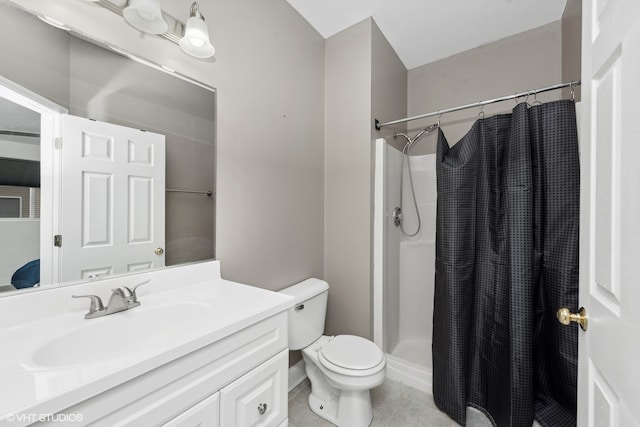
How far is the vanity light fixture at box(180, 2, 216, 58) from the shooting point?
1.10 metres

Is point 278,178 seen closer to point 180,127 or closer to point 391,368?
point 180,127

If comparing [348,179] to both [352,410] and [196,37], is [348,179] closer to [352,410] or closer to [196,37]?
[196,37]

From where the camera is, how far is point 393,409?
1.56 meters

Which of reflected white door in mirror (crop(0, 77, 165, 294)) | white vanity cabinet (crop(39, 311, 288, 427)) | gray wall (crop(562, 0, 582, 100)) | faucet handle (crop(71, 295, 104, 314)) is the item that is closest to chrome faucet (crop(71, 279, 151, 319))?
faucet handle (crop(71, 295, 104, 314))

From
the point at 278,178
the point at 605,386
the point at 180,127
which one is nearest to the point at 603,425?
the point at 605,386

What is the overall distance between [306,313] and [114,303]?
0.96 metres

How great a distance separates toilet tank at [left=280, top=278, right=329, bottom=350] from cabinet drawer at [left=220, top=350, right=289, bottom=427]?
446 millimetres

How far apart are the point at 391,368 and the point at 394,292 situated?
1.79 ft

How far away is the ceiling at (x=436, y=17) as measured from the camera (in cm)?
174

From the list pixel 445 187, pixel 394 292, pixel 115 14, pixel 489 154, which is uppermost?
pixel 115 14

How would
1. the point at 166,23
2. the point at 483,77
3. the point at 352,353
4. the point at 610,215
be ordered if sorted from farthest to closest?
the point at 483,77, the point at 352,353, the point at 166,23, the point at 610,215

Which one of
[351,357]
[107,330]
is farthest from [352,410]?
[107,330]

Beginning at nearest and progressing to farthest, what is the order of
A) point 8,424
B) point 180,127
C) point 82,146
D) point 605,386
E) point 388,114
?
point 8,424 < point 605,386 < point 82,146 < point 180,127 < point 388,114

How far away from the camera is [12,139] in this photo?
801mm
